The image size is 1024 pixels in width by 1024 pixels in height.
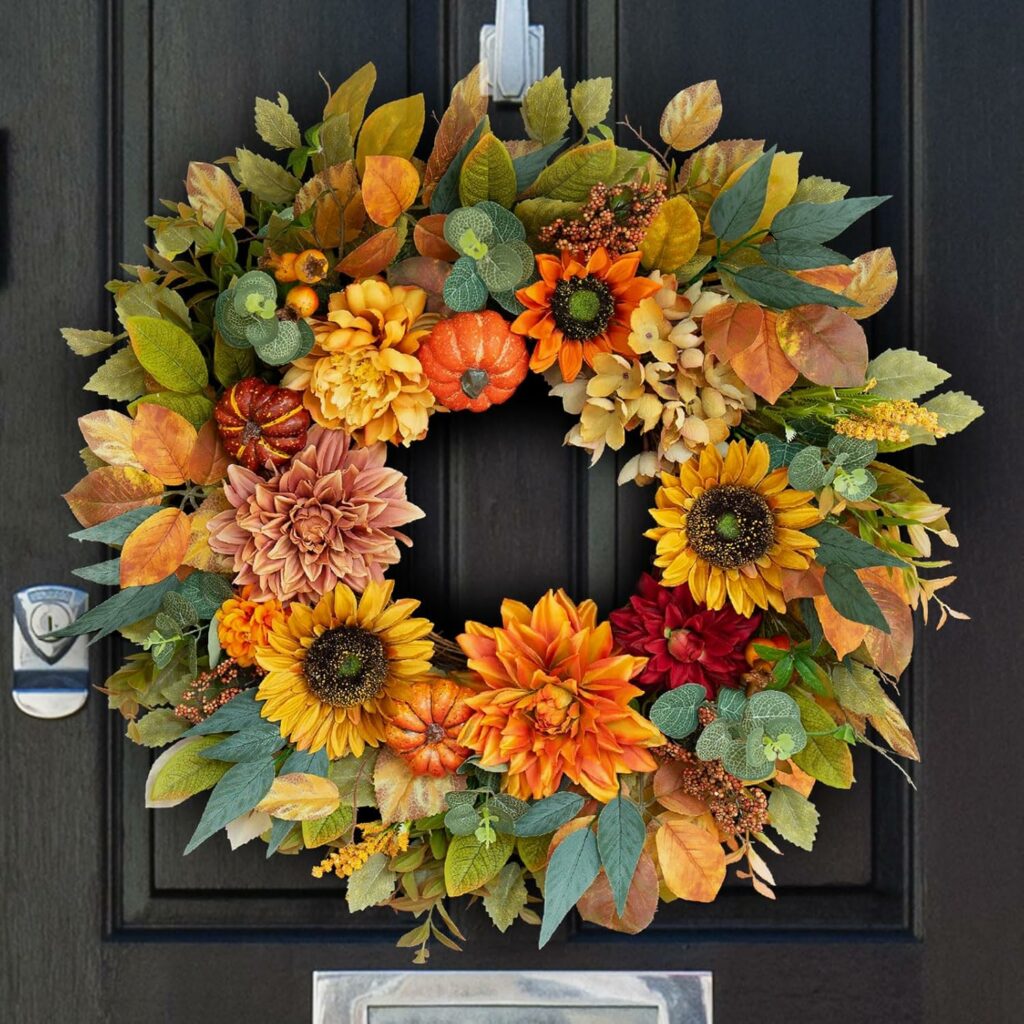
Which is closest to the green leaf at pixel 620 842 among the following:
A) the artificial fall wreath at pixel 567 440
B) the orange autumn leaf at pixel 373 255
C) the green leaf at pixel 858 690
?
the artificial fall wreath at pixel 567 440

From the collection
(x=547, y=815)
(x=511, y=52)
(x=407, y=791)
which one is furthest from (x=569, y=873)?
(x=511, y=52)

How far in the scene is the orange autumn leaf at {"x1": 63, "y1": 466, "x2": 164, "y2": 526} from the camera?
31.4 inches

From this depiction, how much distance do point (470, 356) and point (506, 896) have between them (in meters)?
0.52

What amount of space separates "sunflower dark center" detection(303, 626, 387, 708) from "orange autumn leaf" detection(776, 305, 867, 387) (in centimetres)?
46

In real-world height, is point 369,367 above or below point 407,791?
above

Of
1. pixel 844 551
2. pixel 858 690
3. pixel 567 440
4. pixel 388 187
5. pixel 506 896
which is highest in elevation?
pixel 388 187

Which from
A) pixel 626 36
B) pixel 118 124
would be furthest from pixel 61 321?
pixel 626 36

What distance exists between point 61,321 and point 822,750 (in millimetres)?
878

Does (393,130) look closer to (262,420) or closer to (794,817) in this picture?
(262,420)

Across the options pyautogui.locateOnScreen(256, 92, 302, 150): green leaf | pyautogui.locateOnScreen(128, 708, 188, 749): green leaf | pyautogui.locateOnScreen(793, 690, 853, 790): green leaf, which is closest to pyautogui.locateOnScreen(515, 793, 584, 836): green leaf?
pyautogui.locateOnScreen(793, 690, 853, 790): green leaf

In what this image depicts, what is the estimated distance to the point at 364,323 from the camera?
763 mm

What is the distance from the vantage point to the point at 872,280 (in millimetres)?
814

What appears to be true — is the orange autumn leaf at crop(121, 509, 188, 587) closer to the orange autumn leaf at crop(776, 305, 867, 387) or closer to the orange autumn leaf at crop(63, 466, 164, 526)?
the orange autumn leaf at crop(63, 466, 164, 526)

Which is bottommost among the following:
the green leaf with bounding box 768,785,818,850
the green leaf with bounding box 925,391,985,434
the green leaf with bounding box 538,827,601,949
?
the green leaf with bounding box 538,827,601,949
